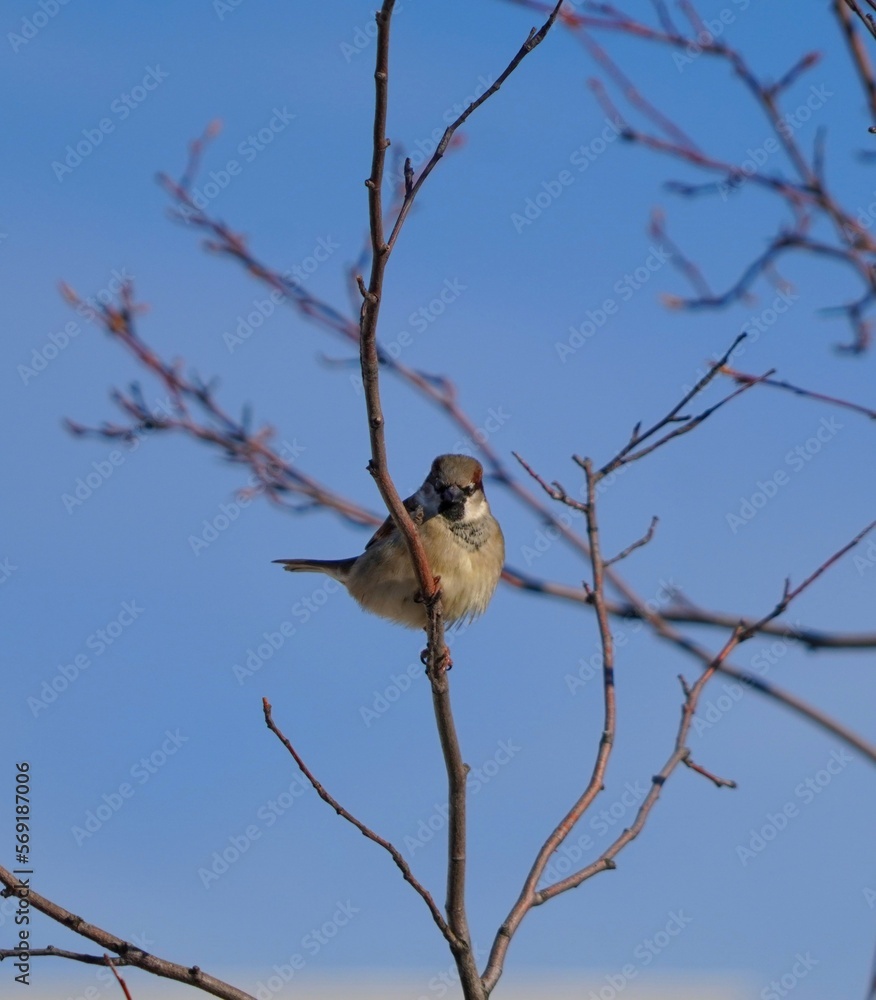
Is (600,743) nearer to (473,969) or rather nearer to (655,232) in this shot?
(473,969)

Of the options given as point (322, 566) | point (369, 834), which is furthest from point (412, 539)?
point (322, 566)

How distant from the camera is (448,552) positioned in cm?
425

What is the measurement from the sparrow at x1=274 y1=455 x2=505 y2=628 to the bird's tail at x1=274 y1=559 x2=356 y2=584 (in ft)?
1.84

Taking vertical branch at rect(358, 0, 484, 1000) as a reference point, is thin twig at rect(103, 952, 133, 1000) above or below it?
below

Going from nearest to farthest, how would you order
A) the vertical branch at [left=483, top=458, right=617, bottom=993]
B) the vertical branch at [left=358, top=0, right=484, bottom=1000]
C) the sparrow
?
the vertical branch at [left=358, top=0, right=484, bottom=1000] < the vertical branch at [left=483, top=458, right=617, bottom=993] < the sparrow

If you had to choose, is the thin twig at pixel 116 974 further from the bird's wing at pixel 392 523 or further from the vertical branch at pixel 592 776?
the bird's wing at pixel 392 523

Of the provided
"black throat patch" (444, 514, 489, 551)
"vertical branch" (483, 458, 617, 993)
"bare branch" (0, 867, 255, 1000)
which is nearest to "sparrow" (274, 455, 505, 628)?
"black throat patch" (444, 514, 489, 551)

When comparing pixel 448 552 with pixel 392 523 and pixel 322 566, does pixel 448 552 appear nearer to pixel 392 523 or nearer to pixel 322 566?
pixel 392 523

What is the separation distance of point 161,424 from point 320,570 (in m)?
0.98

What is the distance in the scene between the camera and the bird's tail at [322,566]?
508 cm

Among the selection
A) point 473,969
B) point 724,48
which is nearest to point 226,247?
point 724,48

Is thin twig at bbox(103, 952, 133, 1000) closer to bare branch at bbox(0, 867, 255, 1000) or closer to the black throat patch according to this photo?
bare branch at bbox(0, 867, 255, 1000)

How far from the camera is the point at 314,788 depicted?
252 centimetres

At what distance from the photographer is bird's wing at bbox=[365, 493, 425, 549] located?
4.34 m
